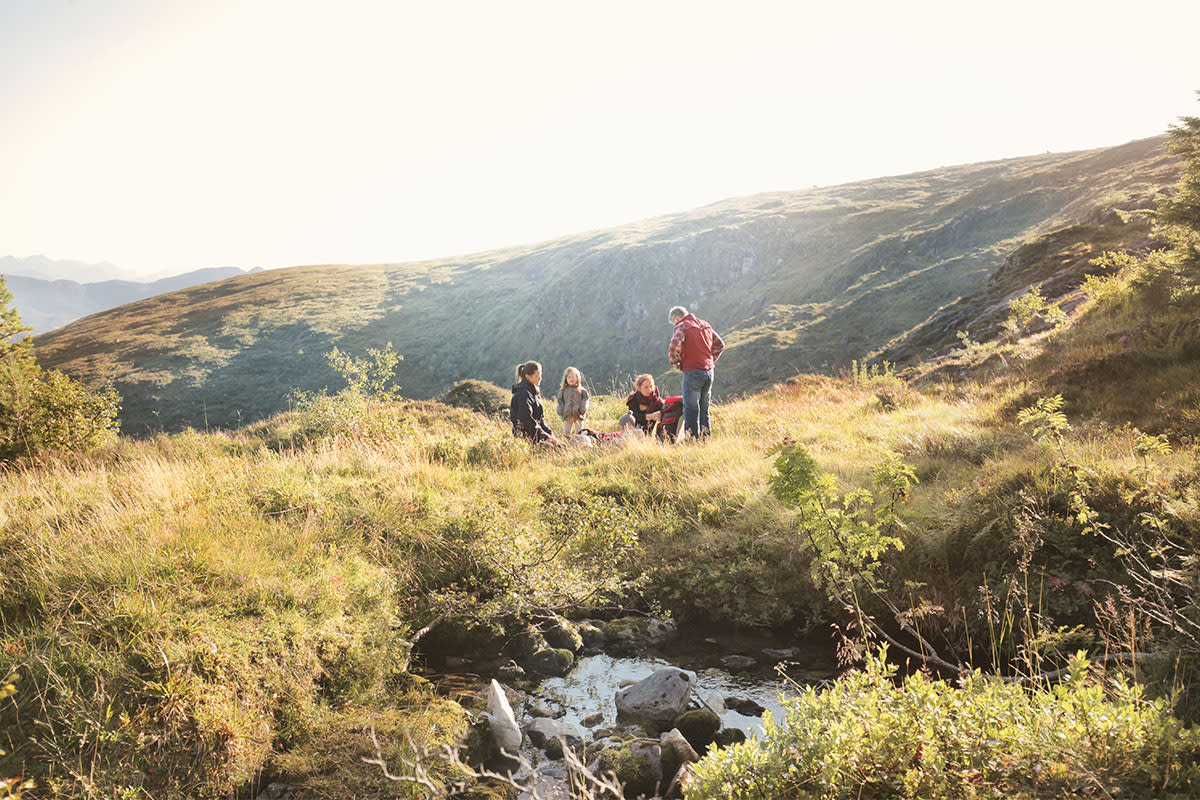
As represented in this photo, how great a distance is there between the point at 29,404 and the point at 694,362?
31.6ft

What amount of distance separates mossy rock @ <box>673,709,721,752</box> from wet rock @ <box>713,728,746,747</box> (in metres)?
0.04

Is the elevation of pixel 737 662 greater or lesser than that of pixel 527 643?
lesser

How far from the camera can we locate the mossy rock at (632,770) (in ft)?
12.5

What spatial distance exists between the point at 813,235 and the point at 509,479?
8217 centimetres

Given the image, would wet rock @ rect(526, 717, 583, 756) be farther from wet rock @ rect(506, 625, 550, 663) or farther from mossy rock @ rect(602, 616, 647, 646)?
mossy rock @ rect(602, 616, 647, 646)

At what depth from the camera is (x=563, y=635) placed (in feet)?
19.1

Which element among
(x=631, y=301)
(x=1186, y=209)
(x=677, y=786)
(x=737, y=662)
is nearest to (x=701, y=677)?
(x=737, y=662)

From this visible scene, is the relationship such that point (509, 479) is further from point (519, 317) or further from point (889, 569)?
point (519, 317)

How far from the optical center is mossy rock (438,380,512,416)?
19578 mm

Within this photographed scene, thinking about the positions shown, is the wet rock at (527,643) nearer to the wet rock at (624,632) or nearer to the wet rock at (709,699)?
the wet rock at (624,632)

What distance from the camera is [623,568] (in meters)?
6.71

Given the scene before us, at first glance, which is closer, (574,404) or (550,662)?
(550,662)

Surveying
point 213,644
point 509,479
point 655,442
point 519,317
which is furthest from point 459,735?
point 519,317

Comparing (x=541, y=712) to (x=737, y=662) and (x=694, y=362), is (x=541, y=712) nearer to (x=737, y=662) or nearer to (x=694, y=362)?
(x=737, y=662)
